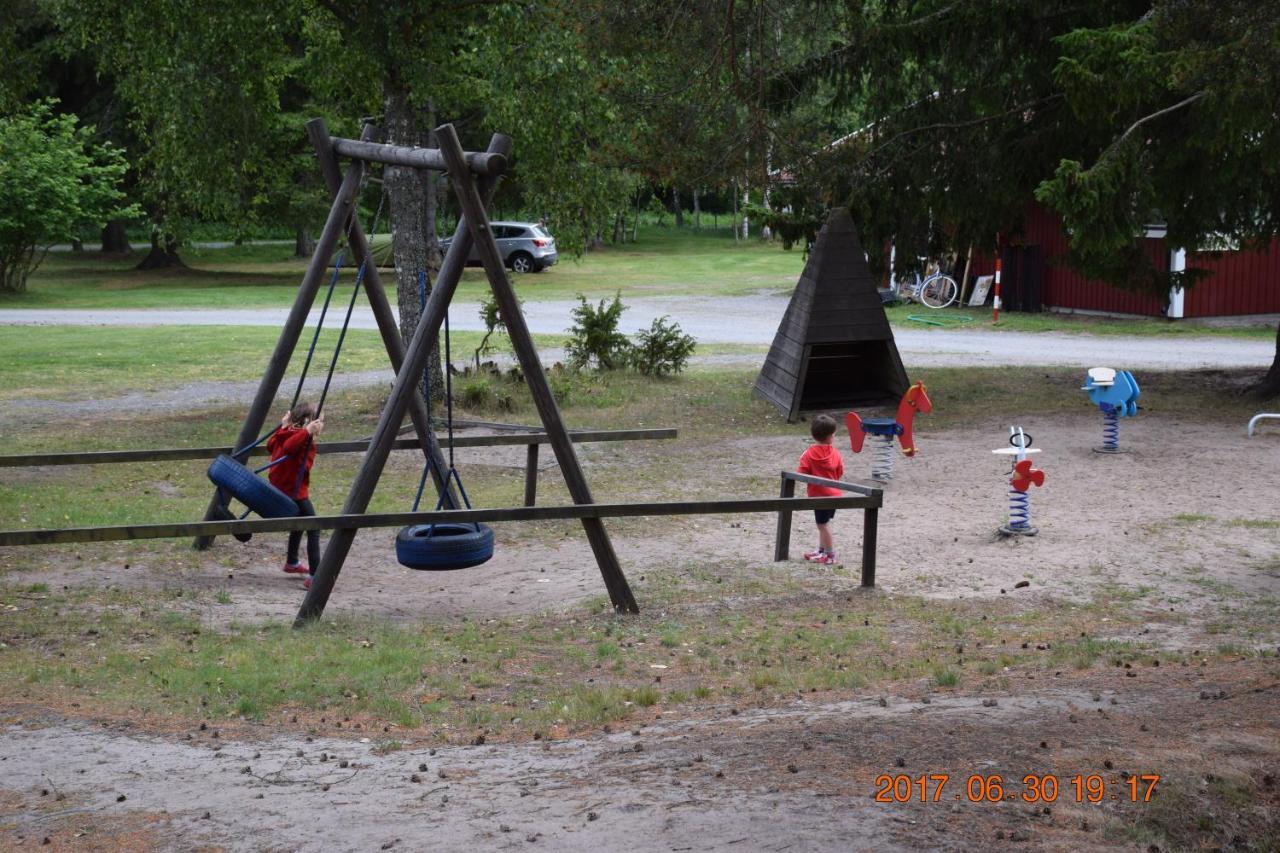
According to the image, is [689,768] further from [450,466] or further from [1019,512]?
[1019,512]

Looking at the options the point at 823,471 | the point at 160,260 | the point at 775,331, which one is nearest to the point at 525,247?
the point at 160,260

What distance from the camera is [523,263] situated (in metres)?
45.5

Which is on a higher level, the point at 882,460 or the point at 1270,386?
the point at 1270,386

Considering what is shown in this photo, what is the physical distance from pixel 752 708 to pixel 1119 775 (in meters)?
1.80

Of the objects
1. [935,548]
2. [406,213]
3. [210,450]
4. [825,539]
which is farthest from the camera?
[406,213]

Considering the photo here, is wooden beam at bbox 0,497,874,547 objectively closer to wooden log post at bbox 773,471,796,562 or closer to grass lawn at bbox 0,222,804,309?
wooden log post at bbox 773,471,796,562

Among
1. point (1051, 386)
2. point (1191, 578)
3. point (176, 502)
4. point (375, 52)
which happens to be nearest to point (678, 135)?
point (375, 52)

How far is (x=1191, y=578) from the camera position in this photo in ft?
31.4

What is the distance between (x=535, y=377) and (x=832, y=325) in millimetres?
9382

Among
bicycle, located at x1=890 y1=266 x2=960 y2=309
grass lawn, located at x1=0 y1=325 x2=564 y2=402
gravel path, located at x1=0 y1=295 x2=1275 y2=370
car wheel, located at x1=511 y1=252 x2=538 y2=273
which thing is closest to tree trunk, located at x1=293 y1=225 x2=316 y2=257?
car wheel, located at x1=511 y1=252 x2=538 y2=273

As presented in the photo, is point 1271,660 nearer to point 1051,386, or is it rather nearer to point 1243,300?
point 1051,386

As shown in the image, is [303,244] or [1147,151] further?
[303,244]

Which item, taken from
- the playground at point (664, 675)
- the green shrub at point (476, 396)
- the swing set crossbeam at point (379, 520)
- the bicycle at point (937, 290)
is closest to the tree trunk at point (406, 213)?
the green shrub at point (476, 396)

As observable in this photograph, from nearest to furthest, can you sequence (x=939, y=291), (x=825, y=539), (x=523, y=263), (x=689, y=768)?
(x=689, y=768) → (x=825, y=539) → (x=939, y=291) → (x=523, y=263)
